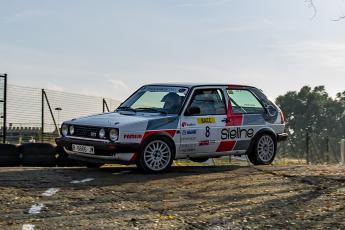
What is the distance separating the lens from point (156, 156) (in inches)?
396

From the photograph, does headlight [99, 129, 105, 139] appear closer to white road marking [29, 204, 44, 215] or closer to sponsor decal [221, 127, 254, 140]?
sponsor decal [221, 127, 254, 140]

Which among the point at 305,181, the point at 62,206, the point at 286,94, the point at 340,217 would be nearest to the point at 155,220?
the point at 62,206

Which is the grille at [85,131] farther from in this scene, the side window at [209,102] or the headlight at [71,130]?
the side window at [209,102]

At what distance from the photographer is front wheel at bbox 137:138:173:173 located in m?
9.87

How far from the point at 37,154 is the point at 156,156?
122 inches

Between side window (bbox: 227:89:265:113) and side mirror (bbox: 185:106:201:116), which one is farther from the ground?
side window (bbox: 227:89:265:113)

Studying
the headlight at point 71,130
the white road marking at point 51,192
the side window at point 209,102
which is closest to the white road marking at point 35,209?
the white road marking at point 51,192

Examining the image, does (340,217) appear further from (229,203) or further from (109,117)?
(109,117)

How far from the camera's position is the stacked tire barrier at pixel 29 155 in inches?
468

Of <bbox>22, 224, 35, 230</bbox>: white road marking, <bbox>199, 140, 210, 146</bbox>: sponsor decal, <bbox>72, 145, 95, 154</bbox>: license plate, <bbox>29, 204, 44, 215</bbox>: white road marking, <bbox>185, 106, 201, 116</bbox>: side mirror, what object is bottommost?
<bbox>22, 224, 35, 230</bbox>: white road marking

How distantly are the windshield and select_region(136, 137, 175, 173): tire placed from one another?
68 cm

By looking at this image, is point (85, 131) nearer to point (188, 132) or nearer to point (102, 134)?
point (102, 134)

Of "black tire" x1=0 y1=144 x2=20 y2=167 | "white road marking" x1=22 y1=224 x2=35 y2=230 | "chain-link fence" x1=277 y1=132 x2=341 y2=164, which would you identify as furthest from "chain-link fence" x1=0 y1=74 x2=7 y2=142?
"chain-link fence" x1=277 y1=132 x2=341 y2=164

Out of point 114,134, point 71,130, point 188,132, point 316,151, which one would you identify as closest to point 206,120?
point 188,132
